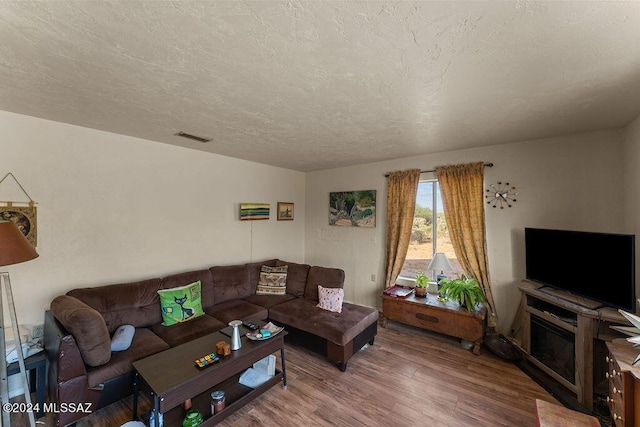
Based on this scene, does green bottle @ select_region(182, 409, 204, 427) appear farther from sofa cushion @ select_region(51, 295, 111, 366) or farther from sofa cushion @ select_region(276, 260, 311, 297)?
sofa cushion @ select_region(276, 260, 311, 297)

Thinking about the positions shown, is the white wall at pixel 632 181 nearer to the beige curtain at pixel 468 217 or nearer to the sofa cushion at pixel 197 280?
the beige curtain at pixel 468 217

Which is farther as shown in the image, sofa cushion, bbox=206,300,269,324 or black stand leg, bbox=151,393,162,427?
sofa cushion, bbox=206,300,269,324

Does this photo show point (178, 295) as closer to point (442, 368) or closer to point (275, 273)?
point (275, 273)

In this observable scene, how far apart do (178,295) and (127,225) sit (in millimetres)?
1005

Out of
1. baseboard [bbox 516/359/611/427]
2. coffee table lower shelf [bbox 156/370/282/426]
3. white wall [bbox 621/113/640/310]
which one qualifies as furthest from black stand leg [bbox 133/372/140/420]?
white wall [bbox 621/113/640/310]

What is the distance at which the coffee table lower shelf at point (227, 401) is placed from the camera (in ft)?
6.07

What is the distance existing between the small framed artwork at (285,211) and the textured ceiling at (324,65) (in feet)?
7.29

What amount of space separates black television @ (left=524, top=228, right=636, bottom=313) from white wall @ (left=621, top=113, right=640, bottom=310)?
296 mm

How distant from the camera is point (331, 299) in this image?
3178 millimetres

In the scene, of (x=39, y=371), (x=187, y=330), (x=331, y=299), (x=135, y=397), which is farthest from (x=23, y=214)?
(x=331, y=299)

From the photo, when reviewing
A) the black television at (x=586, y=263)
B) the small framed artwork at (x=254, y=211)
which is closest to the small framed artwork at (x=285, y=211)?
the small framed artwork at (x=254, y=211)

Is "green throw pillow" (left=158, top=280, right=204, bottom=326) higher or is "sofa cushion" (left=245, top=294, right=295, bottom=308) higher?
"green throw pillow" (left=158, top=280, right=204, bottom=326)

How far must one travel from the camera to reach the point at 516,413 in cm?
206

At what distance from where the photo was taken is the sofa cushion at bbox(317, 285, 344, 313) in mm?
3123
